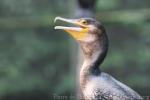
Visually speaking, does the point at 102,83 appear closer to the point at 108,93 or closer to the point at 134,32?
the point at 108,93

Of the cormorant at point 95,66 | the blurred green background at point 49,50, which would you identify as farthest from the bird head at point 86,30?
the blurred green background at point 49,50

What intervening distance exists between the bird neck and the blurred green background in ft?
32.1

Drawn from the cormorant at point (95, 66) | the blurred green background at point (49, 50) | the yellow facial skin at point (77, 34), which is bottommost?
the cormorant at point (95, 66)

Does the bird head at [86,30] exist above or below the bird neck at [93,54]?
above

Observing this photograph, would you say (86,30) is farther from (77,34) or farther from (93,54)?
(93,54)

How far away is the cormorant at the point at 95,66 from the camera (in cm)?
702

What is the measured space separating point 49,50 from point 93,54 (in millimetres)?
11063

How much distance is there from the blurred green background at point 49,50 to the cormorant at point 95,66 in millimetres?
9785

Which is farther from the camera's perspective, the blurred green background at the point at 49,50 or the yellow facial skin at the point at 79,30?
the blurred green background at the point at 49,50

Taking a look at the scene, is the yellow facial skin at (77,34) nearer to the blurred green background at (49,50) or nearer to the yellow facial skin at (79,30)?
the yellow facial skin at (79,30)

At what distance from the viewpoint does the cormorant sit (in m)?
7.02

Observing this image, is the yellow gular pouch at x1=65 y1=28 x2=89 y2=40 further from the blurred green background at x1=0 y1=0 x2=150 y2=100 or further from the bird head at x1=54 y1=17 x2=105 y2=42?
the blurred green background at x1=0 y1=0 x2=150 y2=100

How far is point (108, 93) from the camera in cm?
707

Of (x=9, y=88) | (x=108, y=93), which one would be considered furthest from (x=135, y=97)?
(x=9, y=88)
